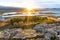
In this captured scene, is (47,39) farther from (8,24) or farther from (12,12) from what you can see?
(12,12)

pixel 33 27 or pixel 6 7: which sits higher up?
pixel 6 7

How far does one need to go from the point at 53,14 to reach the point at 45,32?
2503mm

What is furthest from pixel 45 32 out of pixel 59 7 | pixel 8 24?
pixel 59 7

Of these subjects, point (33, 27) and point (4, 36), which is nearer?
point (4, 36)

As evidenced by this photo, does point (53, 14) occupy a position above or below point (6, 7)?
below

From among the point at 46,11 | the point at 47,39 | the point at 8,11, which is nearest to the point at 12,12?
the point at 8,11

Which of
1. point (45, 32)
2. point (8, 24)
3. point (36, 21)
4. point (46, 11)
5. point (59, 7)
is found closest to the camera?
point (45, 32)

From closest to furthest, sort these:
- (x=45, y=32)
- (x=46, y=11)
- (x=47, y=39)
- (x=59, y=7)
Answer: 1. (x=47, y=39)
2. (x=45, y=32)
3. (x=59, y=7)
4. (x=46, y=11)

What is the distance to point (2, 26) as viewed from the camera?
15.7 feet

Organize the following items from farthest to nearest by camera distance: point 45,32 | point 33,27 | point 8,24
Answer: point 8,24 < point 33,27 < point 45,32

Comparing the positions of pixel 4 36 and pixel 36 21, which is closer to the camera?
pixel 4 36

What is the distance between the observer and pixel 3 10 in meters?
6.49

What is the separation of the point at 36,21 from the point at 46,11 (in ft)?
4.50

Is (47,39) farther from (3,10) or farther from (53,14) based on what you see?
(3,10)
